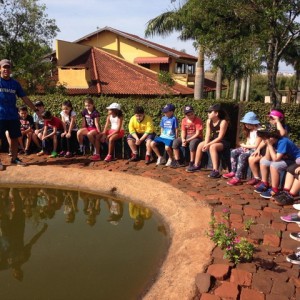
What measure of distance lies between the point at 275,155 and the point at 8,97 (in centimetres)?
449

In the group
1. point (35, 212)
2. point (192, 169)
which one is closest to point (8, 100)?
point (35, 212)

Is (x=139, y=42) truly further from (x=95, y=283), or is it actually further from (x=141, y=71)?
(x=95, y=283)

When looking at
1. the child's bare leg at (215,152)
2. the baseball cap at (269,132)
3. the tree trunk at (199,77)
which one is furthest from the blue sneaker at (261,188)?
the tree trunk at (199,77)

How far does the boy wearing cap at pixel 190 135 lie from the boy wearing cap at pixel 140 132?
55cm

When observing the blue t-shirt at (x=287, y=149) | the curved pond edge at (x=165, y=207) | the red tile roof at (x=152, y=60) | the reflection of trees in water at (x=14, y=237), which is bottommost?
the reflection of trees in water at (x=14, y=237)

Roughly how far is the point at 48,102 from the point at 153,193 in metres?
7.40

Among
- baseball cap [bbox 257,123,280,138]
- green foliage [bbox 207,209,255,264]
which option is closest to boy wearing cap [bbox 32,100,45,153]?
baseball cap [bbox 257,123,280,138]

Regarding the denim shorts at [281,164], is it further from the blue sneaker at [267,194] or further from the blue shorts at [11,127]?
the blue shorts at [11,127]

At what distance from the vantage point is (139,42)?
76.5ft

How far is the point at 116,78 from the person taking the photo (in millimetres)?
19266

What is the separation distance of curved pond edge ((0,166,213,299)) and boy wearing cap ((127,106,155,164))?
0.89 m

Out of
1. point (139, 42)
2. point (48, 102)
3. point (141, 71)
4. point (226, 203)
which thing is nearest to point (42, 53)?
point (48, 102)

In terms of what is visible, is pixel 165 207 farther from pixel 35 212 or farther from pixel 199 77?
pixel 199 77

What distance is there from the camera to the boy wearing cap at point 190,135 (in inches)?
236
